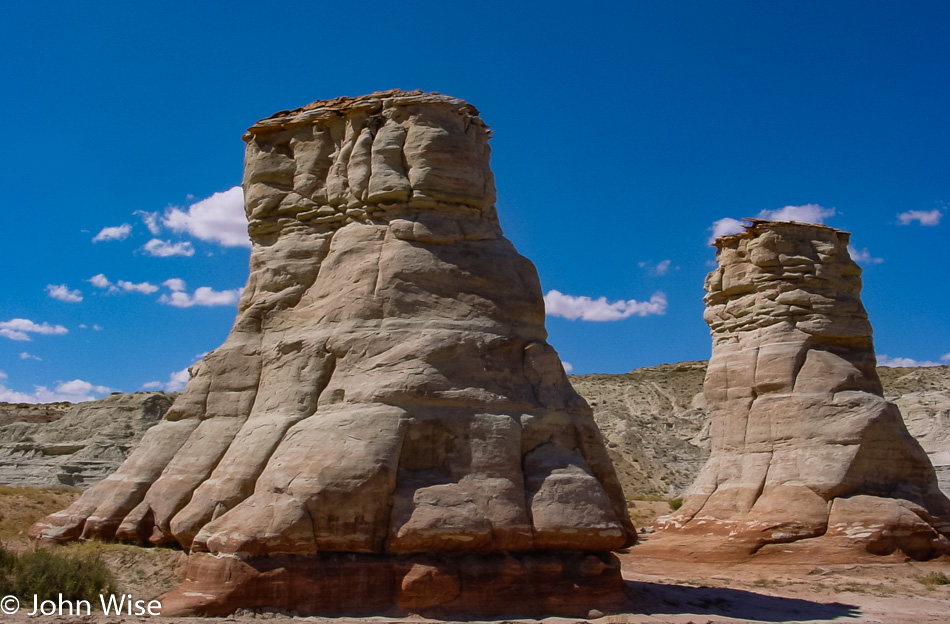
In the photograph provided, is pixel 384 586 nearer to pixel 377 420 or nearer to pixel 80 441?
pixel 377 420

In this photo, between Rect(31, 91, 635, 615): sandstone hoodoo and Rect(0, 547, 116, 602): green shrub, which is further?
Rect(31, 91, 635, 615): sandstone hoodoo

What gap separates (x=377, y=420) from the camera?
10438 mm

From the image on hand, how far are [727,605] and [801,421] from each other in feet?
24.3

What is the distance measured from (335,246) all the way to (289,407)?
A: 2551mm

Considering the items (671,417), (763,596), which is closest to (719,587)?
(763,596)

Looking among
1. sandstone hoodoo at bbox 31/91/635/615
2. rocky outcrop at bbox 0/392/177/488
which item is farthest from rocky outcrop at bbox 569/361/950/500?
sandstone hoodoo at bbox 31/91/635/615

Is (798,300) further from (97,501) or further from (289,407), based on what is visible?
(97,501)

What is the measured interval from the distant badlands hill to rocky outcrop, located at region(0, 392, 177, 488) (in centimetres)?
3

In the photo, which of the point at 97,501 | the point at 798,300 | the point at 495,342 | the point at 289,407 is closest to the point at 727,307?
the point at 798,300

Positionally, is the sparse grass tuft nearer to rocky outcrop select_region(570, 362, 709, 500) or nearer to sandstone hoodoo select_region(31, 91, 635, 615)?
sandstone hoodoo select_region(31, 91, 635, 615)

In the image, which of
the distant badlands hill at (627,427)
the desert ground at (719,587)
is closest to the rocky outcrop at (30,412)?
the distant badlands hill at (627,427)

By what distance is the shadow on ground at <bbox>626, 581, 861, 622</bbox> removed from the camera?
11422 mm

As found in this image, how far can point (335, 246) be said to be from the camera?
12.6 metres

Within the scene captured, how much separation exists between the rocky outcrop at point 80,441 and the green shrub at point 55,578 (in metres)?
17.5
